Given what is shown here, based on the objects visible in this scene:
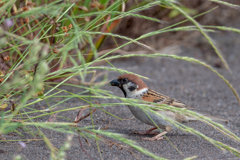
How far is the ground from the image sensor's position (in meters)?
2.46

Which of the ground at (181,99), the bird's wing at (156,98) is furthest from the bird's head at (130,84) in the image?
the ground at (181,99)

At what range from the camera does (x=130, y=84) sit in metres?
3.26

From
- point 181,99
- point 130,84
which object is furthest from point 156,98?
point 181,99

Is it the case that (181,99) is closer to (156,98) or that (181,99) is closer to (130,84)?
(156,98)

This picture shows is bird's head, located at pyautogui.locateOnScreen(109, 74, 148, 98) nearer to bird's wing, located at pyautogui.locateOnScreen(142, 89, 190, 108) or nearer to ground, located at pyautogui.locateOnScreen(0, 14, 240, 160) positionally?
bird's wing, located at pyautogui.locateOnScreen(142, 89, 190, 108)

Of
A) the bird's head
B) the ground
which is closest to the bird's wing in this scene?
the bird's head

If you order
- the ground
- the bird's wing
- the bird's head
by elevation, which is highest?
the bird's head

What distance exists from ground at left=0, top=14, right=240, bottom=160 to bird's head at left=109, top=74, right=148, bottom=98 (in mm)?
370

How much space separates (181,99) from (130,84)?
166 centimetres

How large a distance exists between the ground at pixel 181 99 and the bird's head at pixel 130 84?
0.37 m

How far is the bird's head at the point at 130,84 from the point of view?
325cm

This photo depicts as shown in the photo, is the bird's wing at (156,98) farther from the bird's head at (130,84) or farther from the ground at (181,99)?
the ground at (181,99)

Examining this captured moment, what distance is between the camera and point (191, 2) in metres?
7.14

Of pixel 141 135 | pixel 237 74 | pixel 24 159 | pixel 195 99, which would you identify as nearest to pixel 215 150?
pixel 141 135
